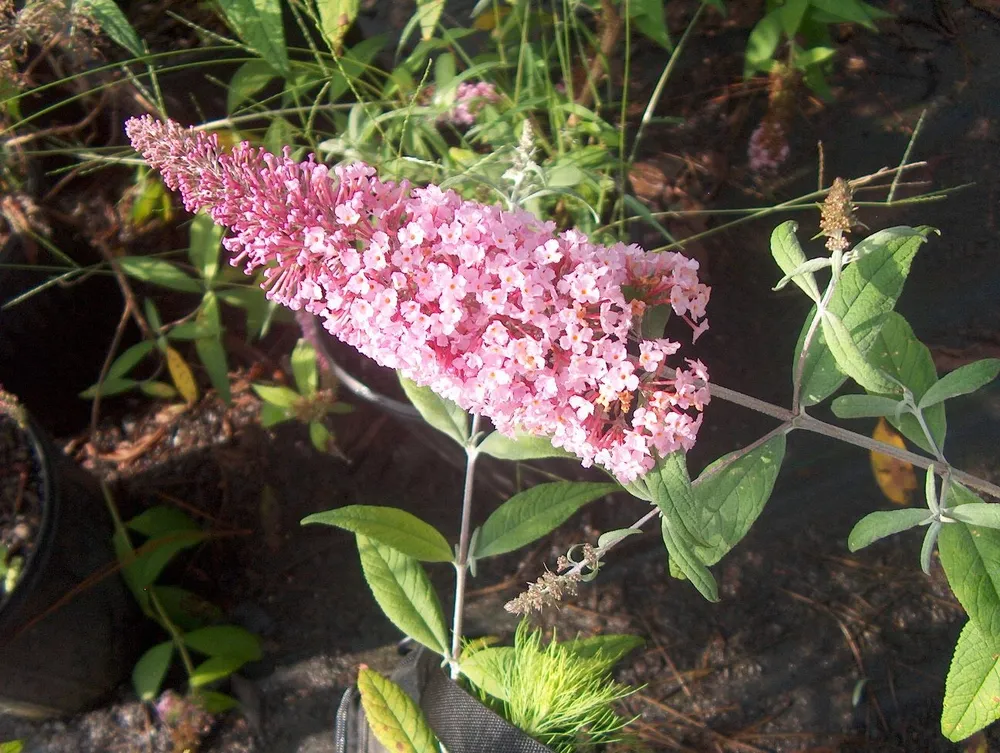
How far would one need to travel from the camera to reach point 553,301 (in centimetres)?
100

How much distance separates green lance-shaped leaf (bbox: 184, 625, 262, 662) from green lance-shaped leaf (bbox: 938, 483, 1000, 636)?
1640mm

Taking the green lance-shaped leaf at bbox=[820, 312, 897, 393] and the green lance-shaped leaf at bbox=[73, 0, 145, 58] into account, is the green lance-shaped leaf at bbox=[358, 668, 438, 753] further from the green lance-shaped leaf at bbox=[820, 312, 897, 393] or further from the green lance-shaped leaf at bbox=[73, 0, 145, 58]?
the green lance-shaped leaf at bbox=[73, 0, 145, 58]

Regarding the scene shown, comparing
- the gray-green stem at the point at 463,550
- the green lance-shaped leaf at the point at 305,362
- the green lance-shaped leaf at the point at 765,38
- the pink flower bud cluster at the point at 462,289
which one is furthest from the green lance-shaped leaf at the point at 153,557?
the green lance-shaped leaf at the point at 765,38

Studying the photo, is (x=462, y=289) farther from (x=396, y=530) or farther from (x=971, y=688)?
(x=971, y=688)

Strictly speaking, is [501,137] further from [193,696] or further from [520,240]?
[193,696]

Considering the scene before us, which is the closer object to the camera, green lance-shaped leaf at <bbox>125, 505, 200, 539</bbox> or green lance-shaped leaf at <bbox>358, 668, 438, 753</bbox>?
green lance-shaped leaf at <bbox>358, 668, 438, 753</bbox>

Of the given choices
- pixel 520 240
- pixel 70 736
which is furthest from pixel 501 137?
pixel 70 736

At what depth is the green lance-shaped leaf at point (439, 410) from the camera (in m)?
1.38

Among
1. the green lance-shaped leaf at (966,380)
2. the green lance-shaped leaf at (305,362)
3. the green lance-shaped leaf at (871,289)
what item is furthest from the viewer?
the green lance-shaped leaf at (305,362)

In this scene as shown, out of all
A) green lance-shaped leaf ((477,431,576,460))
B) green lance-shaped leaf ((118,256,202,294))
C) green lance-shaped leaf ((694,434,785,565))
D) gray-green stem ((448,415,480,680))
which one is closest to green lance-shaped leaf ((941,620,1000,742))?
green lance-shaped leaf ((694,434,785,565))

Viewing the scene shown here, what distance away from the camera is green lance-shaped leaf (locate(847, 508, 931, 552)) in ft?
3.55

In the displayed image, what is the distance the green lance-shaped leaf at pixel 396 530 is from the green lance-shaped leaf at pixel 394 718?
227 mm

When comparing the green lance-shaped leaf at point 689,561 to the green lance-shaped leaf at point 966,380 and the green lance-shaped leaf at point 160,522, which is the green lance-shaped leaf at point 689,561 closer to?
the green lance-shaped leaf at point 966,380

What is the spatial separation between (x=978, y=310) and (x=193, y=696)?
93.4 inches
